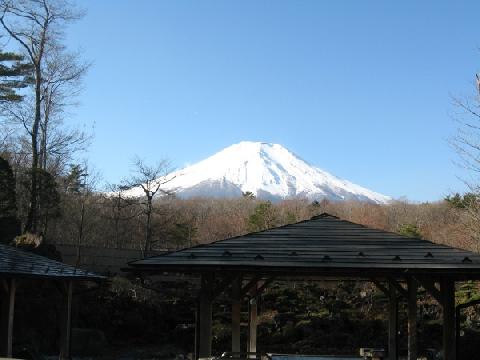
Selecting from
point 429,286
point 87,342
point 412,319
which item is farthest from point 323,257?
point 87,342

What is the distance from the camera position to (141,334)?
2681 centimetres

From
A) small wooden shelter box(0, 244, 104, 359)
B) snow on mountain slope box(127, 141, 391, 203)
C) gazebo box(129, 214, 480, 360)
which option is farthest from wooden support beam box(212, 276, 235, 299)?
snow on mountain slope box(127, 141, 391, 203)

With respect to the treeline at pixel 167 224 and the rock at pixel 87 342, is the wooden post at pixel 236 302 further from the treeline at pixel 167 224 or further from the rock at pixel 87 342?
the treeline at pixel 167 224

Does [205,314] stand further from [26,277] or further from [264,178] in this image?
[264,178]

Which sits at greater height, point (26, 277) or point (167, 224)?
point (167, 224)

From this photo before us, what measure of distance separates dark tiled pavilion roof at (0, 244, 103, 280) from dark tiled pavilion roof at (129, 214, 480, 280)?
13.7ft

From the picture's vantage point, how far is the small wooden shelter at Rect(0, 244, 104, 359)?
13859 millimetres

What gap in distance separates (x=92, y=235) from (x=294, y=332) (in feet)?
50.7

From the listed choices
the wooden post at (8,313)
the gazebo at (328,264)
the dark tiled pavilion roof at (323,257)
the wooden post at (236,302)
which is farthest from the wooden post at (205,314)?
the wooden post at (8,313)

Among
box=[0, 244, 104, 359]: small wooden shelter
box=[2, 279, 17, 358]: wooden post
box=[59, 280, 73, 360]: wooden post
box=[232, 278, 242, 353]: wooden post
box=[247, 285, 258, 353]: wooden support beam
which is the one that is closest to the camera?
box=[232, 278, 242, 353]: wooden post

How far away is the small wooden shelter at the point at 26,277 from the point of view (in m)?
13.9

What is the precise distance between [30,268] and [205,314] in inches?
224

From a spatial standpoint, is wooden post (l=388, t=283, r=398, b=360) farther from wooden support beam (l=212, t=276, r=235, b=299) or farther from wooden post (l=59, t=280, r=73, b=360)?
wooden post (l=59, t=280, r=73, b=360)

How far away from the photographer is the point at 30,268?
14.4 m
